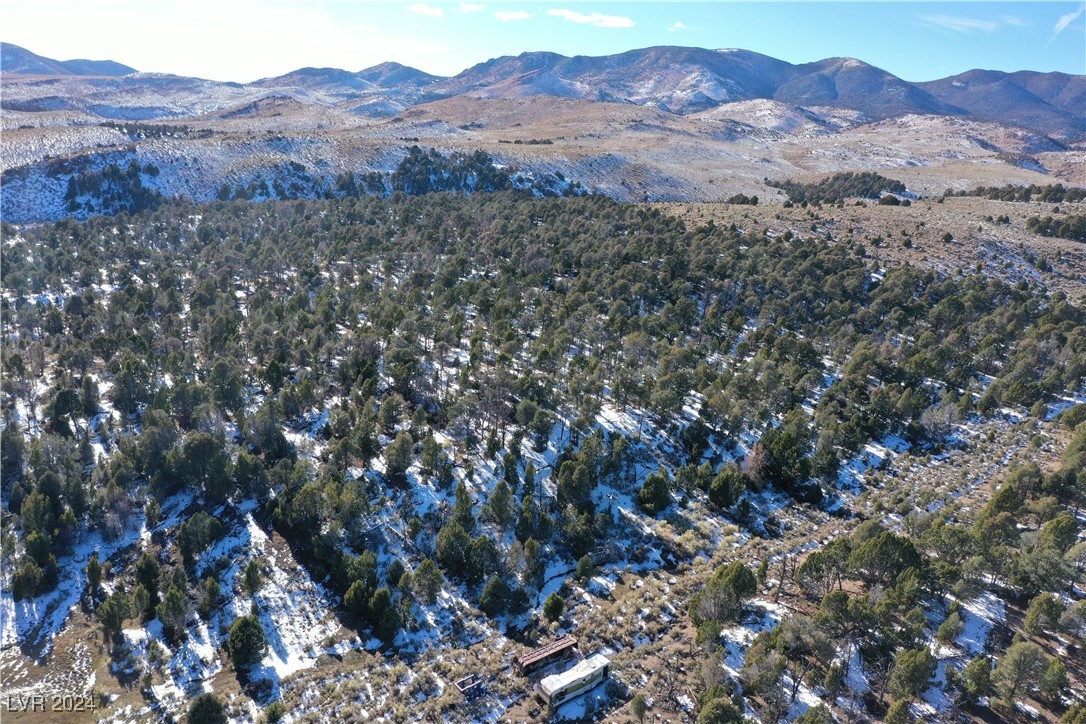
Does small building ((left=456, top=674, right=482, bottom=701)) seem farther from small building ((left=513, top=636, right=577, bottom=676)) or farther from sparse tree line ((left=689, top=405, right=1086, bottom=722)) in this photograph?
sparse tree line ((left=689, top=405, right=1086, bottom=722))

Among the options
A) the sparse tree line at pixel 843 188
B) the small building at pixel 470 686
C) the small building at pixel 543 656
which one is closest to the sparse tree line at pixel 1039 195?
the sparse tree line at pixel 843 188

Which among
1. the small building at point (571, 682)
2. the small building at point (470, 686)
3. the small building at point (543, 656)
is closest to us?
the small building at point (571, 682)

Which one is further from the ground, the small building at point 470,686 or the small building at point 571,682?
the small building at point 571,682

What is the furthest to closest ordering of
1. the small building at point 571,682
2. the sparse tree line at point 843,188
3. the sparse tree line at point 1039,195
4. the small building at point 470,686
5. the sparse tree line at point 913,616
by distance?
the sparse tree line at point 843,188, the sparse tree line at point 1039,195, the small building at point 470,686, the small building at point 571,682, the sparse tree line at point 913,616

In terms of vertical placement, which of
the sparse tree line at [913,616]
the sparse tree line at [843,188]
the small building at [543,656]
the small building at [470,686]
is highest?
the sparse tree line at [843,188]

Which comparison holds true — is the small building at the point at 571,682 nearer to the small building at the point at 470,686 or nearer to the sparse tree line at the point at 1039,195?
the small building at the point at 470,686

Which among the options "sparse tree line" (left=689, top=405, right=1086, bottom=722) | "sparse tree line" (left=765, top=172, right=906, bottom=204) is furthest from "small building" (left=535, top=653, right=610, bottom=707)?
"sparse tree line" (left=765, top=172, right=906, bottom=204)
